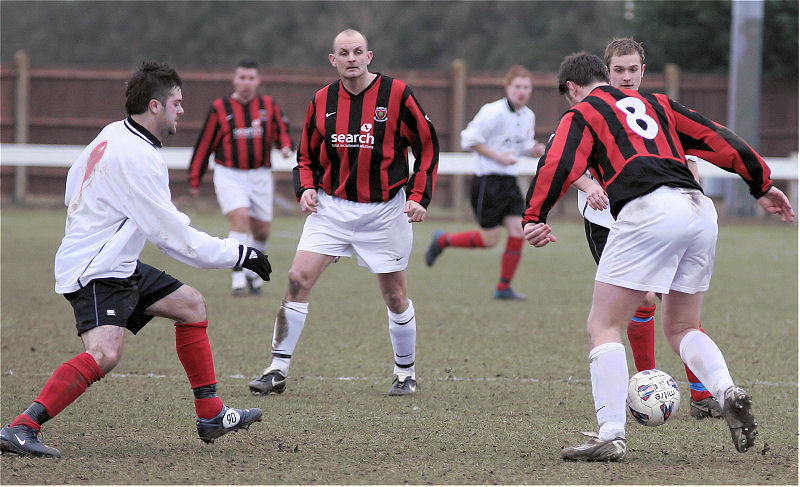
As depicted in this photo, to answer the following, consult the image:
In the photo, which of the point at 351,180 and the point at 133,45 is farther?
the point at 133,45

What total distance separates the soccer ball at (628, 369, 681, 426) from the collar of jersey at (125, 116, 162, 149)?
2.36 metres

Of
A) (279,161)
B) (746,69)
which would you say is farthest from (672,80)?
(279,161)

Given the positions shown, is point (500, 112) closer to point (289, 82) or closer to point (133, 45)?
point (289, 82)

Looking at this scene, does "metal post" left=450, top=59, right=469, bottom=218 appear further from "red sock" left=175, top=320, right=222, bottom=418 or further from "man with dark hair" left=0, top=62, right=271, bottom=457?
"man with dark hair" left=0, top=62, right=271, bottom=457

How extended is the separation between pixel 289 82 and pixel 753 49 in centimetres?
889

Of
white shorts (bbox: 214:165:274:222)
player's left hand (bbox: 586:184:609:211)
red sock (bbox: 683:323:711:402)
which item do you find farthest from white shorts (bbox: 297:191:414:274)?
white shorts (bbox: 214:165:274:222)

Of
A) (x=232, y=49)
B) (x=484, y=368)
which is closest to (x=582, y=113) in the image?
(x=484, y=368)

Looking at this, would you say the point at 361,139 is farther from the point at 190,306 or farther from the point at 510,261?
the point at 510,261

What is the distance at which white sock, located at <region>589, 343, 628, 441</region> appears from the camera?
14.6ft

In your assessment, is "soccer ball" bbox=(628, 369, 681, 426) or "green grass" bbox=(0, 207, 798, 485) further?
"soccer ball" bbox=(628, 369, 681, 426)

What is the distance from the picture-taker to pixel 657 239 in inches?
173

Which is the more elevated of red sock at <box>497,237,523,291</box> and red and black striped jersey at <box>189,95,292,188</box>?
red and black striped jersey at <box>189,95,292,188</box>

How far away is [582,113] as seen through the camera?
4.60m

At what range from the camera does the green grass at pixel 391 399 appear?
171 inches
